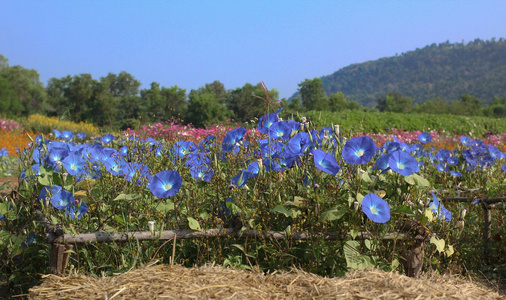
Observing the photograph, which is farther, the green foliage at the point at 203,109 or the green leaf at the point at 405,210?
the green foliage at the point at 203,109

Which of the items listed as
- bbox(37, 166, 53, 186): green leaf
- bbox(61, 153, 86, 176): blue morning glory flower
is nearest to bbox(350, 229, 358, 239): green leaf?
bbox(61, 153, 86, 176): blue morning glory flower

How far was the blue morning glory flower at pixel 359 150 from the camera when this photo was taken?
8.29 feet

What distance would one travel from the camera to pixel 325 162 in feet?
8.41

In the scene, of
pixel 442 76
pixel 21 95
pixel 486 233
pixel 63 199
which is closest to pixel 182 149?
pixel 63 199

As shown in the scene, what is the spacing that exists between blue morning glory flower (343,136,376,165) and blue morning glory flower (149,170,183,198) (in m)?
1.08

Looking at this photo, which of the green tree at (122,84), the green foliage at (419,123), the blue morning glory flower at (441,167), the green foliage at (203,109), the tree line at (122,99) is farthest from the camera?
the green tree at (122,84)

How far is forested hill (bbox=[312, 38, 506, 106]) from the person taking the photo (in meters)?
130

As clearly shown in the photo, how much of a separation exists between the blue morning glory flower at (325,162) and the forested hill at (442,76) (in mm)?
130459

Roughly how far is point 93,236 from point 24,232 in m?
0.88

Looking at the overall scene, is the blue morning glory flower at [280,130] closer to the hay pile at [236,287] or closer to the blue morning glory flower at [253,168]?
the blue morning glory flower at [253,168]

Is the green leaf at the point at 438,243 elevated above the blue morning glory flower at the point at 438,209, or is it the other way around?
the blue morning glory flower at the point at 438,209

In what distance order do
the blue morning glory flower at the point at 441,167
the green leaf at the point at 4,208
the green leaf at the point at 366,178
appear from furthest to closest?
the blue morning glory flower at the point at 441,167
the green leaf at the point at 4,208
the green leaf at the point at 366,178

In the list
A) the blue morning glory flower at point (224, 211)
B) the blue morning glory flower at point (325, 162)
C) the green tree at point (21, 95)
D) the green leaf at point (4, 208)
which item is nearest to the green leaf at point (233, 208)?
the blue morning glory flower at point (224, 211)

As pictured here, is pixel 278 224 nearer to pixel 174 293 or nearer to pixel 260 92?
pixel 174 293
